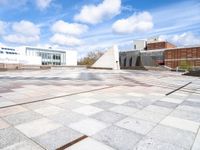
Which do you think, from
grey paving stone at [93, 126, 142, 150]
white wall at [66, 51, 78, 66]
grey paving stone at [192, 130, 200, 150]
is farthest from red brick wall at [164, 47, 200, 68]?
grey paving stone at [93, 126, 142, 150]

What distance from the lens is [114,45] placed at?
3553 centimetres

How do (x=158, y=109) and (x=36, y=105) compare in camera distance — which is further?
(x=36, y=105)

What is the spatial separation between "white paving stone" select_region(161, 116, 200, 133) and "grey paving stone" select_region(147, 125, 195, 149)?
220 millimetres

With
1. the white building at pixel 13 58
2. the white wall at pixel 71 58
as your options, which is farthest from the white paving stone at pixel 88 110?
the white wall at pixel 71 58

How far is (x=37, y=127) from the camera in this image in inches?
146

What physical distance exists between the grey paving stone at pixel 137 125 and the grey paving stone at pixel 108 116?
0.20m

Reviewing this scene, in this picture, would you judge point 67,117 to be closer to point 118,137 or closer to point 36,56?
point 118,137

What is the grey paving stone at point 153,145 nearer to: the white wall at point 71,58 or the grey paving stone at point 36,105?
the grey paving stone at point 36,105

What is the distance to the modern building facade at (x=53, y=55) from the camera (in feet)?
239

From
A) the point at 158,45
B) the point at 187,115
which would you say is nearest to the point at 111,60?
the point at 187,115

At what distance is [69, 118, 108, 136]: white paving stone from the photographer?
3.57 metres

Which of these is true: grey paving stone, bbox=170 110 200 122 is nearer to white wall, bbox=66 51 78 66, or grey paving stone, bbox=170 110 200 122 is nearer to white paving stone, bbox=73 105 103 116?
white paving stone, bbox=73 105 103 116

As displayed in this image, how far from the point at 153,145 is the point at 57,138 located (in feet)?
5.88

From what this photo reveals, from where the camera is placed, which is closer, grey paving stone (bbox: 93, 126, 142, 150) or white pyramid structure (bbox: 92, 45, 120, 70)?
grey paving stone (bbox: 93, 126, 142, 150)
